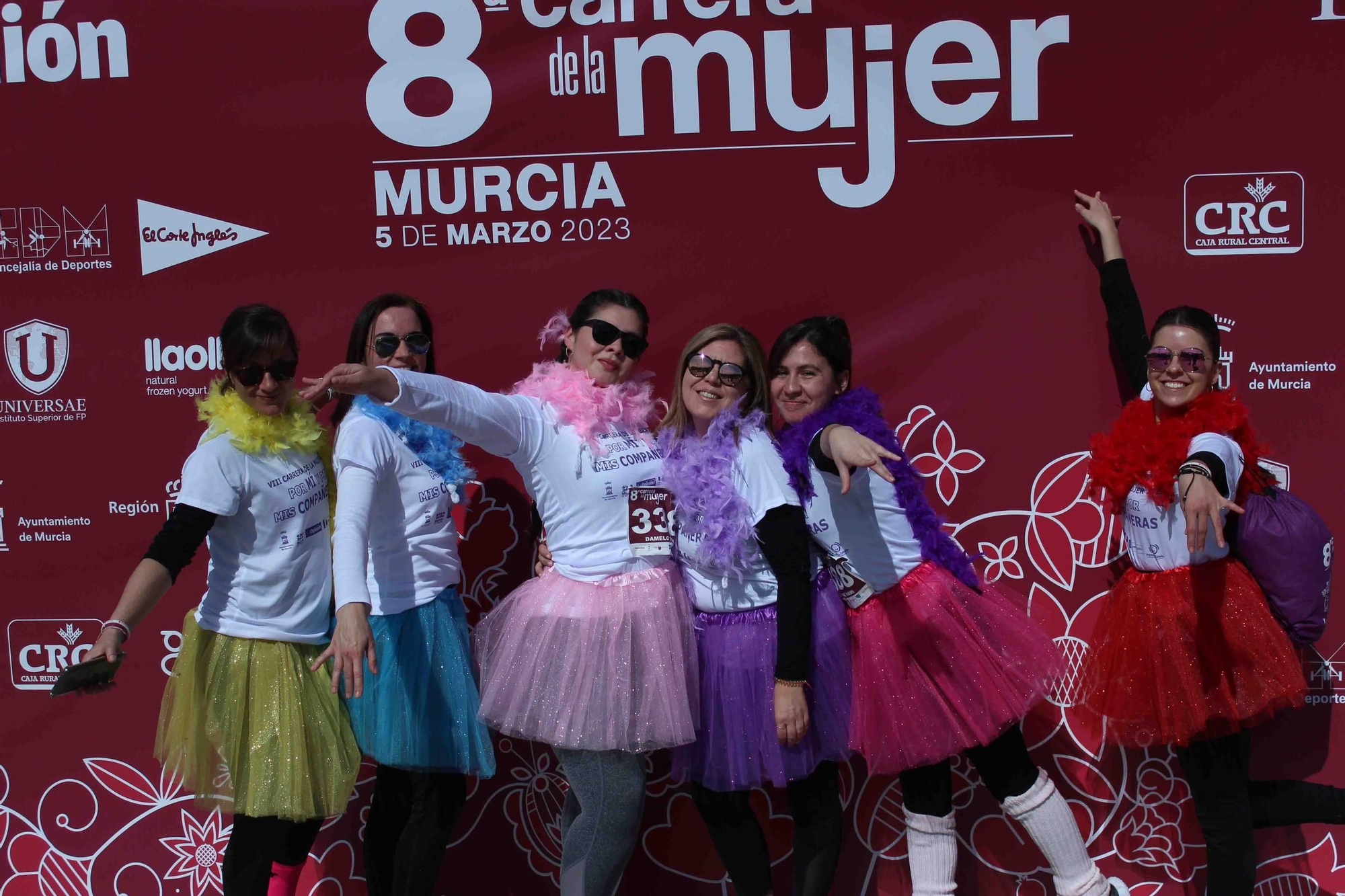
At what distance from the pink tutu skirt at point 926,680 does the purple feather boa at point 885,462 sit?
0.09 meters

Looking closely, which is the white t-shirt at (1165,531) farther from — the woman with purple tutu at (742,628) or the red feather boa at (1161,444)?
the woman with purple tutu at (742,628)

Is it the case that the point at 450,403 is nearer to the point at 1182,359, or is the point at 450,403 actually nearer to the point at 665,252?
the point at 665,252

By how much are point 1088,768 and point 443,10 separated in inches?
126

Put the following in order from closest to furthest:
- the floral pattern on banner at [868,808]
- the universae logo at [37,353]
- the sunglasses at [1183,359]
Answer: the sunglasses at [1183,359] < the floral pattern on banner at [868,808] < the universae logo at [37,353]

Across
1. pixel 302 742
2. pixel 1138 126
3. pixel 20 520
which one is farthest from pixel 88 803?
pixel 1138 126

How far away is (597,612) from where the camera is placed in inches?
108

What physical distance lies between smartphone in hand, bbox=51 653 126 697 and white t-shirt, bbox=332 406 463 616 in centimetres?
65

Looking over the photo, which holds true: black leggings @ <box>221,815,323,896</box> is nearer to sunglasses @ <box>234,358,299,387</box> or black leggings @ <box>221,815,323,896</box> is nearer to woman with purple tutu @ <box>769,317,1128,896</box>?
sunglasses @ <box>234,358,299,387</box>

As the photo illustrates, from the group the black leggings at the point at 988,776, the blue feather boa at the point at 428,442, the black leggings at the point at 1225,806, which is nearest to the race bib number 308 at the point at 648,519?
the blue feather boa at the point at 428,442

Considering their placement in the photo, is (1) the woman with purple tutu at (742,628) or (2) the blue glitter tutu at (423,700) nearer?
(1) the woman with purple tutu at (742,628)

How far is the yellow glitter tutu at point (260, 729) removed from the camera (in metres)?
2.75

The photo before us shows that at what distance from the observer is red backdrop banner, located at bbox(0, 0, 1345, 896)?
130 inches

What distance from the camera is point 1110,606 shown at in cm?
312

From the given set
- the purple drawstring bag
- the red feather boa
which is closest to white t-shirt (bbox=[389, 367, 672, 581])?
the red feather boa
